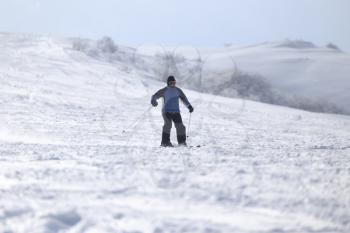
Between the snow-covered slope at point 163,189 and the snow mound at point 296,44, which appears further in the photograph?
the snow mound at point 296,44

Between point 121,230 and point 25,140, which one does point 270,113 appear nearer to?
point 25,140

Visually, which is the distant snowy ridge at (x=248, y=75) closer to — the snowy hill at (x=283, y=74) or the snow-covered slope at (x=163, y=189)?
the snowy hill at (x=283, y=74)

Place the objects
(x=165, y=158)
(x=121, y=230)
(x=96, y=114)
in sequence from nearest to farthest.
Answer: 1. (x=121, y=230)
2. (x=165, y=158)
3. (x=96, y=114)

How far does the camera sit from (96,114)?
63.7 ft

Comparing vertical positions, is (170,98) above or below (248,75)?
below

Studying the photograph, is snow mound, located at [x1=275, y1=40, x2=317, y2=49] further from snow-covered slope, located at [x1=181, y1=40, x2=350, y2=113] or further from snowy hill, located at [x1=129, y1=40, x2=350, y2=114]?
snowy hill, located at [x1=129, y1=40, x2=350, y2=114]

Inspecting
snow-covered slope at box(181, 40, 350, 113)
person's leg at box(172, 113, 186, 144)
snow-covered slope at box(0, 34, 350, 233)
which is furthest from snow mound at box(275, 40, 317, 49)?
person's leg at box(172, 113, 186, 144)

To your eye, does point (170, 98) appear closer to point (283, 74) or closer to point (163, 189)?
point (163, 189)

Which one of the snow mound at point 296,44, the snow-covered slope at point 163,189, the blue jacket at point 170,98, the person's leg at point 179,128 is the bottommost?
the snow-covered slope at point 163,189

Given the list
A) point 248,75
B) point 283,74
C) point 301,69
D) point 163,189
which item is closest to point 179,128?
point 163,189

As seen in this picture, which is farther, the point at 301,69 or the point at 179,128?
the point at 301,69

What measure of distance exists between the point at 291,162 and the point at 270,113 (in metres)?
19.4

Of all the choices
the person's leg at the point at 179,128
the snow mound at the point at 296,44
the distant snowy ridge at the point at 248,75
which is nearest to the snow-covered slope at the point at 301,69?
the distant snowy ridge at the point at 248,75

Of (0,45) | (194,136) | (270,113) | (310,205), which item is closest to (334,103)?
(270,113)
